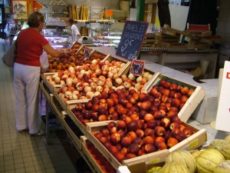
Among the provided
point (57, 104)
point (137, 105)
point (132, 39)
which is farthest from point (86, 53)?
point (137, 105)

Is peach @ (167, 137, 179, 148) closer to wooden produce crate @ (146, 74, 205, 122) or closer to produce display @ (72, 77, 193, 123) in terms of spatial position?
produce display @ (72, 77, 193, 123)

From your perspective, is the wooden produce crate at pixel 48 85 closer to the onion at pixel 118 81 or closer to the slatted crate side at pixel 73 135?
the slatted crate side at pixel 73 135

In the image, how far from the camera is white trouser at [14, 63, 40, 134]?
373cm

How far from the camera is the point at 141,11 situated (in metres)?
5.52

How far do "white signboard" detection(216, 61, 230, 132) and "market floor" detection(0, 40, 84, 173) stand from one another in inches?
79.0

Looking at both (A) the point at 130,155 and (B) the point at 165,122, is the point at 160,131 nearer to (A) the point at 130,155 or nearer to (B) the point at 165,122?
(B) the point at 165,122

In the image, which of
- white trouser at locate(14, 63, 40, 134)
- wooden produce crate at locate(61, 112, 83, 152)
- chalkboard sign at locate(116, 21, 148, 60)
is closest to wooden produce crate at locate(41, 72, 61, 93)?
white trouser at locate(14, 63, 40, 134)

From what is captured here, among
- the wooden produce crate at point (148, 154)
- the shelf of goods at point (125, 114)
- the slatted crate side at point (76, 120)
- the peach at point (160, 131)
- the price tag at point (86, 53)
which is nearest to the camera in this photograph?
the wooden produce crate at point (148, 154)

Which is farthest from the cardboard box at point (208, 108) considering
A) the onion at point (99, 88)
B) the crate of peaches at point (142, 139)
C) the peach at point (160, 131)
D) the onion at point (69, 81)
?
the onion at point (69, 81)

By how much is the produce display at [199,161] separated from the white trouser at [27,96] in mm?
2578

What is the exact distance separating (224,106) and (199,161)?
42 cm

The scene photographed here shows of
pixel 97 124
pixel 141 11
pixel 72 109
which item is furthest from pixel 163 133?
pixel 141 11

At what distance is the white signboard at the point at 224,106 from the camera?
175 centimetres

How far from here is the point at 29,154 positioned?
Result: 3.59m
